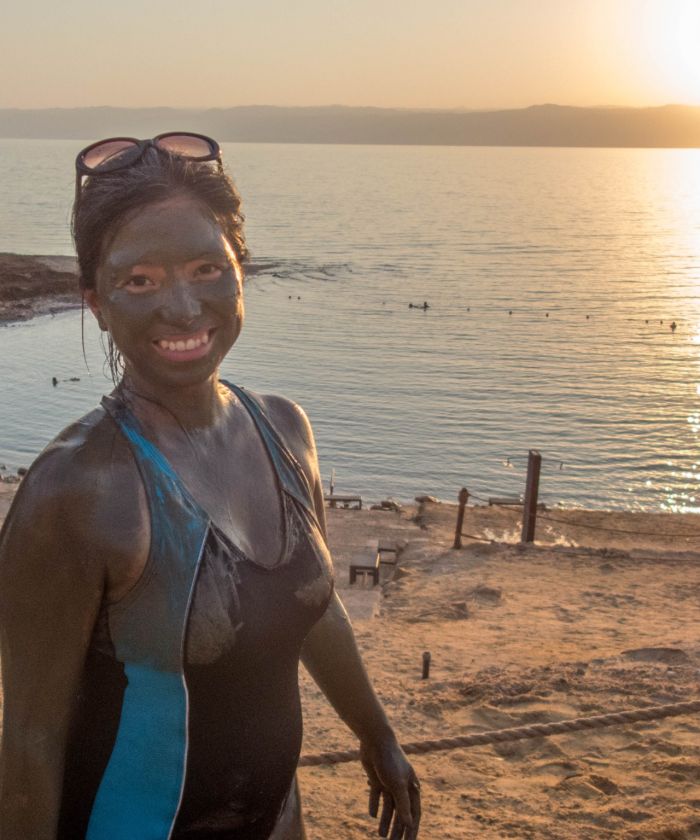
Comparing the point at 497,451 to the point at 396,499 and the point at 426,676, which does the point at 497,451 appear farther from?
the point at 426,676

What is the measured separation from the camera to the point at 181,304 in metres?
2.39

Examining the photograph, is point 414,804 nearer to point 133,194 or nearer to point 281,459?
point 281,459

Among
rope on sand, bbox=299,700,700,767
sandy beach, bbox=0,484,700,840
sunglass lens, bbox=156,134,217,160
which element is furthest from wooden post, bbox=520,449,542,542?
sunglass lens, bbox=156,134,217,160

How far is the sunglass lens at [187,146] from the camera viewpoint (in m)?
2.51

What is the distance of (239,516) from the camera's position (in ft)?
7.88

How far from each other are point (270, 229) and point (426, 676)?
11348 centimetres

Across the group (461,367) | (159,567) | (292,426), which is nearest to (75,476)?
(159,567)

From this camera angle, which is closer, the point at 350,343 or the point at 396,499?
the point at 396,499

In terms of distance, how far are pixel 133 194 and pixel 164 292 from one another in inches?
8.7

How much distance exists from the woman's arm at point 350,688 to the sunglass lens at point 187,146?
24.3 inches

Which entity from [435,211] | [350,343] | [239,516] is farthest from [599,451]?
[435,211]

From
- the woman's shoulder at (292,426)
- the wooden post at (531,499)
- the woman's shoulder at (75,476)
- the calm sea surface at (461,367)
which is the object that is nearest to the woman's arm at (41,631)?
the woman's shoulder at (75,476)

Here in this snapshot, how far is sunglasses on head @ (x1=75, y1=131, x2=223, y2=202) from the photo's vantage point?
2.44 metres

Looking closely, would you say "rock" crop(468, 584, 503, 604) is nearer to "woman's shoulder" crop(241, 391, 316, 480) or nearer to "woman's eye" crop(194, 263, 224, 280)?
"woman's shoulder" crop(241, 391, 316, 480)
